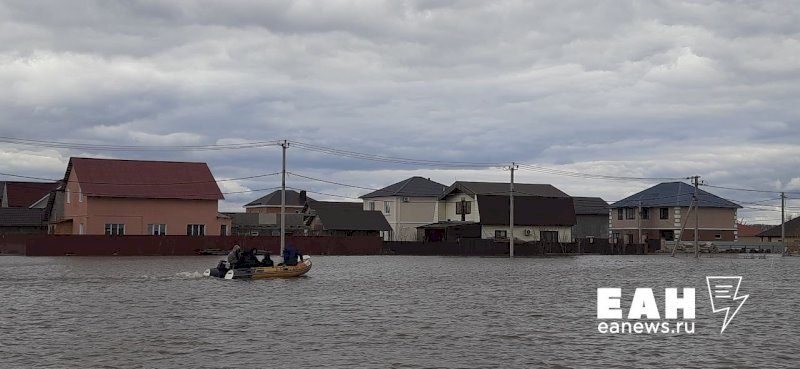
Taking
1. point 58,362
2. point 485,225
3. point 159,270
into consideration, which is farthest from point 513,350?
point 485,225

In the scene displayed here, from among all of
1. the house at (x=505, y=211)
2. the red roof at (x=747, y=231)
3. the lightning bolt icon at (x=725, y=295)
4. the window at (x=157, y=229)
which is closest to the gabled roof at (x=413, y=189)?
the house at (x=505, y=211)

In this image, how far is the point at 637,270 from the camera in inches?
2403

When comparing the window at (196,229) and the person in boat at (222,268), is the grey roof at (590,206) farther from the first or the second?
the person in boat at (222,268)

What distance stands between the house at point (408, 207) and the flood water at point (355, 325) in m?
60.8

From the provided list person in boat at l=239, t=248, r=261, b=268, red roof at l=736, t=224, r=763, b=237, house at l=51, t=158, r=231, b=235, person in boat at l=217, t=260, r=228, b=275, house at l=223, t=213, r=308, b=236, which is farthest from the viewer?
red roof at l=736, t=224, r=763, b=237

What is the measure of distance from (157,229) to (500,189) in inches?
1600

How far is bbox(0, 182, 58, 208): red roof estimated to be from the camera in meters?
112

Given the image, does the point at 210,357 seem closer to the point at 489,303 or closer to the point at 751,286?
the point at 489,303

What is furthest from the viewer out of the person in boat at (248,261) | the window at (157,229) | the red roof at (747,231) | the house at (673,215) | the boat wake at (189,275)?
the red roof at (747,231)

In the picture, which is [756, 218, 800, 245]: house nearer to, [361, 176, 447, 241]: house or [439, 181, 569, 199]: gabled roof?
[439, 181, 569, 199]: gabled roof

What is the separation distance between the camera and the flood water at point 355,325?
21.7 meters

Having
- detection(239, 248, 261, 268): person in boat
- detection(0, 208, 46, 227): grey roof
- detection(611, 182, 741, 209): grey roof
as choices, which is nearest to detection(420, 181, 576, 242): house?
detection(611, 182, 741, 209): grey roof

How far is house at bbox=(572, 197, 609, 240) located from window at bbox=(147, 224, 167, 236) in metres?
56.9

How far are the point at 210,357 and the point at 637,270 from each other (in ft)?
146
